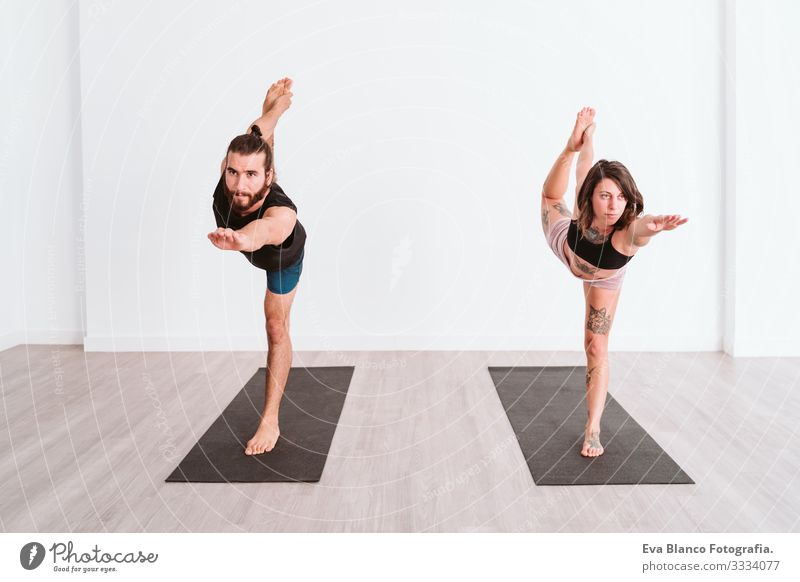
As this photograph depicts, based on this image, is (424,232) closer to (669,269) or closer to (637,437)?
(669,269)

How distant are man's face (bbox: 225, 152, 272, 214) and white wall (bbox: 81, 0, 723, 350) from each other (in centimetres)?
269

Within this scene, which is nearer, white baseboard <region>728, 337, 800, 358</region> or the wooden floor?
the wooden floor

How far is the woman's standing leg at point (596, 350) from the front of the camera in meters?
3.44

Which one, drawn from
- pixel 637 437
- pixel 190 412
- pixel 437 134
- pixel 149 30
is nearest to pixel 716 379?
pixel 637 437

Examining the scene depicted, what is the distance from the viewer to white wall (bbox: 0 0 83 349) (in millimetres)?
6023

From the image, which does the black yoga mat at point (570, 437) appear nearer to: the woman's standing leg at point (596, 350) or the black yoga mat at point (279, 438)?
the woman's standing leg at point (596, 350)

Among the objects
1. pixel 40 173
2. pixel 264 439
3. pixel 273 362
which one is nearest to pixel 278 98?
pixel 273 362

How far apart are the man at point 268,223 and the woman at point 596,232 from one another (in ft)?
4.05

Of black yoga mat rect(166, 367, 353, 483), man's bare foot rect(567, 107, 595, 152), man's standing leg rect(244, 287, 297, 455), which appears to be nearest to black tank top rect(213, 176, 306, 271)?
man's standing leg rect(244, 287, 297, 455)

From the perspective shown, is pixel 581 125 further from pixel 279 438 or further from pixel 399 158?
pixel 399 158

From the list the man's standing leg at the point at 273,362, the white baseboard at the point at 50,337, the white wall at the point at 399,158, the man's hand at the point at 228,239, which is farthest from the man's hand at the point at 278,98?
the white baseboard at the point at 50,337

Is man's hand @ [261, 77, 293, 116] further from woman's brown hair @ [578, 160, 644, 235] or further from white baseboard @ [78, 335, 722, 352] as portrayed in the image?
white baseboard @ [78, 335, 722, 352]

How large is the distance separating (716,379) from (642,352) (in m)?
0.92

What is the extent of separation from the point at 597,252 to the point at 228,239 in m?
1.56
